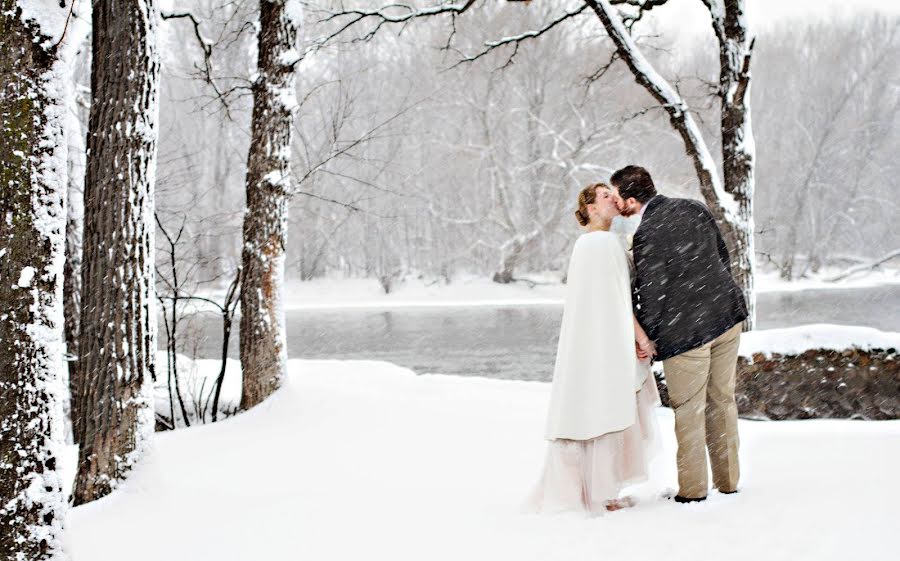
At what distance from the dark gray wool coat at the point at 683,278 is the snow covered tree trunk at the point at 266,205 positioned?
516 cm

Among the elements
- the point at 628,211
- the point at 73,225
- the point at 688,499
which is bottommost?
the point at 688,499

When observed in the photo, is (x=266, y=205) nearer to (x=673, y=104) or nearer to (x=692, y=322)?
(x=673, y=104)

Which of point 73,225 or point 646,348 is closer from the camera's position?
point 646,348

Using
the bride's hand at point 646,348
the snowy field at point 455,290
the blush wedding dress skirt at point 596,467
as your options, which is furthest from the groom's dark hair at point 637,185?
the snowy field at point 455,290

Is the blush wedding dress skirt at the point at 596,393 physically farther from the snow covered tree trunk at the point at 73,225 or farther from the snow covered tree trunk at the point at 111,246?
the snow covered tree trunk at the point at 73,225

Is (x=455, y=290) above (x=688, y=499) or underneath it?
above

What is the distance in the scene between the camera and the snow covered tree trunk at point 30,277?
3.21 m

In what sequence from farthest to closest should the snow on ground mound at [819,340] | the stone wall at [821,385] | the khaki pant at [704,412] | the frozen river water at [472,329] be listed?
1. the frozen river water at [472,329]
2. the snow on ground mound at [819,340]
3. the stone wall at [821,385]
4. the khaki pant at [704,412]

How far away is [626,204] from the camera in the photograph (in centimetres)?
415

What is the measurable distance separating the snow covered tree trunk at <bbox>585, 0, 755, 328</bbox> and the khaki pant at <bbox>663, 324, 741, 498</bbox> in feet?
18.6

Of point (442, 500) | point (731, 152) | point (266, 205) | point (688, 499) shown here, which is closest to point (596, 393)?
point (688, 499)

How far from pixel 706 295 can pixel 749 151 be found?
6231mm

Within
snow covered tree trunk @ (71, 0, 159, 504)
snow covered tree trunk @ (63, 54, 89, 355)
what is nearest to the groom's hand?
snow covered tree trunk @ (71, 0, 159, 504)

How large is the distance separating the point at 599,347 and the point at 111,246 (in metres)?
3.38
